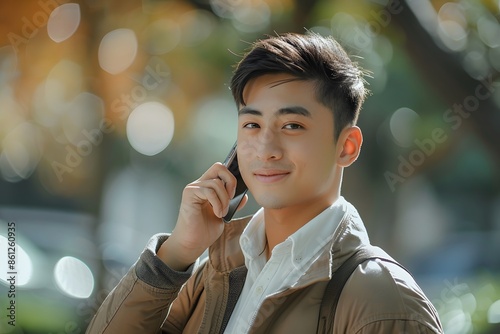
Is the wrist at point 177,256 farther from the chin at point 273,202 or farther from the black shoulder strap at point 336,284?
the black shoulder strap at point 336,284

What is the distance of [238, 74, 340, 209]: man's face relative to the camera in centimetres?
180

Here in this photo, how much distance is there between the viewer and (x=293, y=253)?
1.76 m

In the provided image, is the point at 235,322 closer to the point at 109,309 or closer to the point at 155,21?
the point at 109,309

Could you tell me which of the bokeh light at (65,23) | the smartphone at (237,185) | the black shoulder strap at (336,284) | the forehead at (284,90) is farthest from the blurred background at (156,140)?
the black shoulder strap at (336,284)

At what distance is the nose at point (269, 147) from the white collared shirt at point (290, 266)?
0.18m

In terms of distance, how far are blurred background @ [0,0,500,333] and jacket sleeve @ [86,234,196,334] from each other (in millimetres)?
1576

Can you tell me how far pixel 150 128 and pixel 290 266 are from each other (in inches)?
84.4

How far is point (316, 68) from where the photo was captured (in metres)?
1.84

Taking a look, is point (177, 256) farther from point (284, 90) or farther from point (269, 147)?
point (284, 90)

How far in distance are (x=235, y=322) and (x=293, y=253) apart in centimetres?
25

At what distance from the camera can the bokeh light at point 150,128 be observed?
3732mm

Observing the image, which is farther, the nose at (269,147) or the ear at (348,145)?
the ear at (348,145)

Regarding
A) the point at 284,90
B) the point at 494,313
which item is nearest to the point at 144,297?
the point at 284,90

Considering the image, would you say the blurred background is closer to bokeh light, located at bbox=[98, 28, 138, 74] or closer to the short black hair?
bokeh light, located at bbox=[98, 28, 138, 74]
